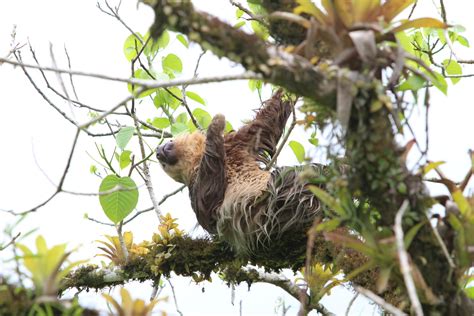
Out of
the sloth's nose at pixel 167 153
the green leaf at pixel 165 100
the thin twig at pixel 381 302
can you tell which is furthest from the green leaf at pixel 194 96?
the thin twig at pixel 381 302

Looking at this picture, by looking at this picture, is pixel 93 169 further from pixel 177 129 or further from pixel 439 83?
pixel 439 83

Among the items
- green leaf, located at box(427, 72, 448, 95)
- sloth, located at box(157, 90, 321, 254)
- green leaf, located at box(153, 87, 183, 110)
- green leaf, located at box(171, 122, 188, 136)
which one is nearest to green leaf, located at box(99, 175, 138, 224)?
green leaf, located at box(171, 122, 188, 136)

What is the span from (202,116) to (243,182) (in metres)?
0.45

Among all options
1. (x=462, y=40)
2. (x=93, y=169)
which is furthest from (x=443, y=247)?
(x=93, y=169)

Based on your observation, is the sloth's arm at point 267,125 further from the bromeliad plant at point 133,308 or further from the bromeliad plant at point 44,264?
the bromeliad plant at point 44,264

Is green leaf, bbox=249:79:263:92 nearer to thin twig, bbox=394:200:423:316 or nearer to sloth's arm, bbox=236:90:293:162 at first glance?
sloth's arm, bbox=236:90:293:162

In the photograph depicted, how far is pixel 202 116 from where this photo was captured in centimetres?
362

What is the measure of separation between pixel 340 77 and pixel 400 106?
0.18 metres

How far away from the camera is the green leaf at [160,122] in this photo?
3480 millimetres

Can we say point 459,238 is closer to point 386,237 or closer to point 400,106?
point 386,237

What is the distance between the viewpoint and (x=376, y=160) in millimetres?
1327

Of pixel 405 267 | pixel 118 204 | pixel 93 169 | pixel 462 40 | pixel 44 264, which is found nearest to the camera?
pixel 405 267

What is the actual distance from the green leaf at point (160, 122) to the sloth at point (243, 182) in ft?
0.62

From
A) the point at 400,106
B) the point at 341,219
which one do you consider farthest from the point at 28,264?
the point at 400,106
